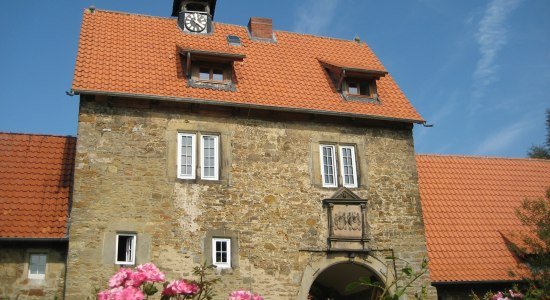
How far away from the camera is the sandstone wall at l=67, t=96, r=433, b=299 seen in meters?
13.3

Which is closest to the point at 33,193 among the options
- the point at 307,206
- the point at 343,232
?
the point at 307,206

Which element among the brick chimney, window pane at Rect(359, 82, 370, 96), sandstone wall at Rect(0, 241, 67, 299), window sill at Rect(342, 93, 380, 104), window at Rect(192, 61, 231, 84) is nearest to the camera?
sandstone wall at Rect(0, 241, 67, 299)

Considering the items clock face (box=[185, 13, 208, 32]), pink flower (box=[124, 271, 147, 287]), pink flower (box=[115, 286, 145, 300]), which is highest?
clock face (box=[185, 13, 208, 32])

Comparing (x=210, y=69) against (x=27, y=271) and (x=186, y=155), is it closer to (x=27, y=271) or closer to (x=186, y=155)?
(x=186, y=155)

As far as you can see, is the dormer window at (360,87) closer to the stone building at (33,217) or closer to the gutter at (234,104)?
the gutter at (234,104)

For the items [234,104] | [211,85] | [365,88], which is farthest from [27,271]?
[365,88]

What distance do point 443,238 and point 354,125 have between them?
448cm

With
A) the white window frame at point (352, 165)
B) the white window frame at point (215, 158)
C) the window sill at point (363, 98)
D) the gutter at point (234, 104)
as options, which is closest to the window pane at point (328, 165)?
the white window frame at point (352, 165)

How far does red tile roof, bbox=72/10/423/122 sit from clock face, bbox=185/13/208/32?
1.30 feet

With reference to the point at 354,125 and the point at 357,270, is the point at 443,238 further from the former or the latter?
the point at 354,125

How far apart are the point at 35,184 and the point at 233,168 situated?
5167 mm

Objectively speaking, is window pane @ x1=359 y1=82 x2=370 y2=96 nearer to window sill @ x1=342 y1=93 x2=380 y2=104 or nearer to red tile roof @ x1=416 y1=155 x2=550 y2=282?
window sill @ x1=342 y1=93 x2=380 y2=104

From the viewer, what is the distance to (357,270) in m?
→ 15.9

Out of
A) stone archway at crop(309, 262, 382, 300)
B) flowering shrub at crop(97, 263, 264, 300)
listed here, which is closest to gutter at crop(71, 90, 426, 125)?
stone archway at crop(309, 262, 382, 300)
